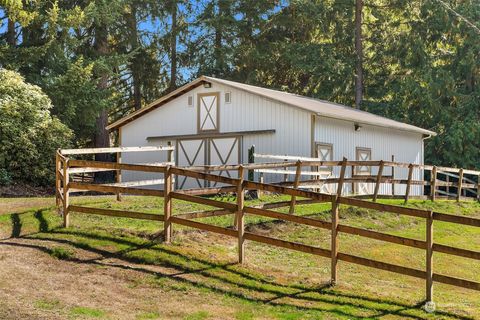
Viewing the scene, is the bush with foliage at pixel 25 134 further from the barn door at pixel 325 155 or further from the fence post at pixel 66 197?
the fence post at pixel 66 197

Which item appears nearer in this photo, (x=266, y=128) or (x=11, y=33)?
(x=266, y=128)

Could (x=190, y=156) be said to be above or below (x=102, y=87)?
below

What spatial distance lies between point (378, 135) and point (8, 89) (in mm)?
14977

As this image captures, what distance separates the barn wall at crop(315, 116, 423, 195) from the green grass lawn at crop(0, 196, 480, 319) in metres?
9.90

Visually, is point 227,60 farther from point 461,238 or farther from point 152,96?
point 461,238

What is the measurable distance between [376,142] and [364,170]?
6.73 feet

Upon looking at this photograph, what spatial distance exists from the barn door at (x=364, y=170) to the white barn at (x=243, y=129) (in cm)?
4

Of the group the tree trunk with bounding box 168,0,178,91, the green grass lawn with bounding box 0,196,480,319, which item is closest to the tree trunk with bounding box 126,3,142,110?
the tree trunk with bounding box 168,0,178,91

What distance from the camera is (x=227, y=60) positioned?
43312 millimetres

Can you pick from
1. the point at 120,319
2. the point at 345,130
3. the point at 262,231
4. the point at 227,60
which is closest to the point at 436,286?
the point at 262,231

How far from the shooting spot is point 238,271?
10.1m

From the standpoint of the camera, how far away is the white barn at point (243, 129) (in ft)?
77.8

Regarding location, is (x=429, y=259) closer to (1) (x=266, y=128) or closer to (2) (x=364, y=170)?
(1) (x=266, y=128)

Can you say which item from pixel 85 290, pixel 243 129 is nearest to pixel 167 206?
pixel 85 290
